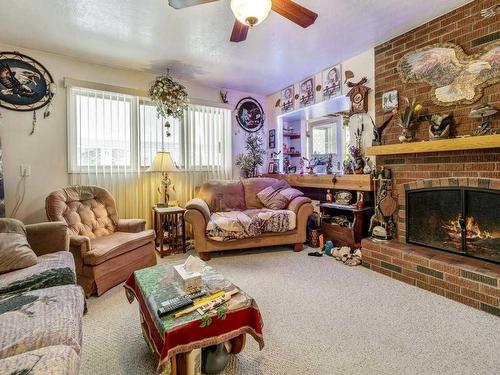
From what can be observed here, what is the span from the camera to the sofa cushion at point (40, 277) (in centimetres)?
154

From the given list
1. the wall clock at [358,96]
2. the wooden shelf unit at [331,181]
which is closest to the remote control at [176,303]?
the wooden shelf unit at [331,181]

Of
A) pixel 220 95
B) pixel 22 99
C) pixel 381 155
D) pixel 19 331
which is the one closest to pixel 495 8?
pixel 381 155

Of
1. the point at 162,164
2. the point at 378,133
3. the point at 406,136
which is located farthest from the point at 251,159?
the point at 406,136

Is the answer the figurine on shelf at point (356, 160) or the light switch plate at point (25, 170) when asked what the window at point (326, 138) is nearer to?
the figurine on shelf at point (356, 160)

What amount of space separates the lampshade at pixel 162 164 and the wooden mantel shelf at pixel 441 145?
2.51 m

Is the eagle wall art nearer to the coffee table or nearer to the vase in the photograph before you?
the vase

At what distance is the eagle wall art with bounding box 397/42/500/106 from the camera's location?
223 centimetres

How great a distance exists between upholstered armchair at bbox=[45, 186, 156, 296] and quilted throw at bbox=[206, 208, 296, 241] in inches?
29.5

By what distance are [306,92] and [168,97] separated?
2.08 metres

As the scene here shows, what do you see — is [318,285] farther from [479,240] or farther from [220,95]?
[220,95]

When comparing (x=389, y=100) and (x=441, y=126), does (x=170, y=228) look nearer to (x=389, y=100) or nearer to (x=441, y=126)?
(x=389, y=100)

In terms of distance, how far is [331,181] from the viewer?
11.9 ft

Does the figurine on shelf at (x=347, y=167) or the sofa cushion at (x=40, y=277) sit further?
the figurine on shelf at (x=347, y=167)

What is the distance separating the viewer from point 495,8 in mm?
2178
